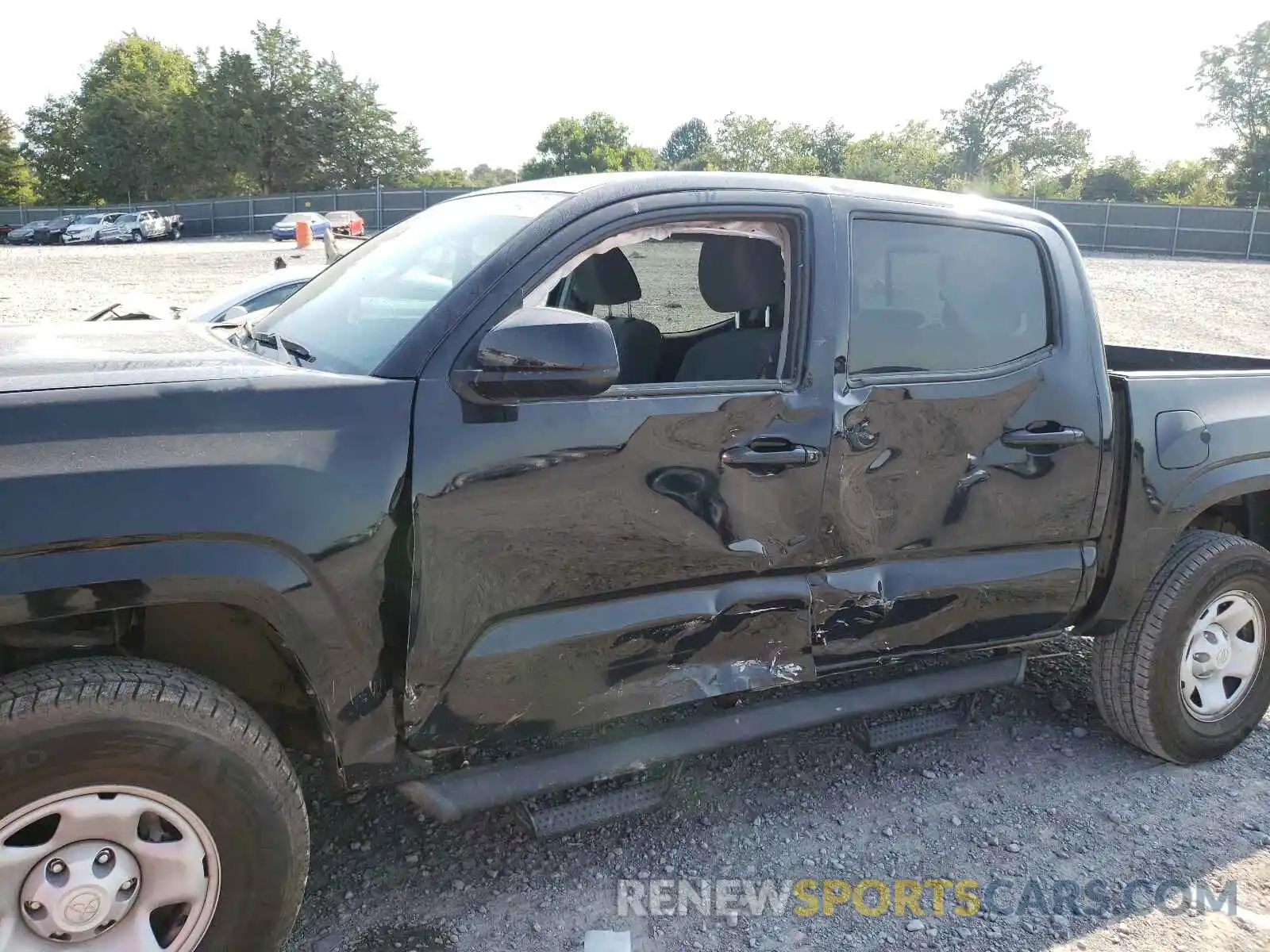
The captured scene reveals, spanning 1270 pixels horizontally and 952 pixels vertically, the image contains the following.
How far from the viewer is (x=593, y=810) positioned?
2824mm

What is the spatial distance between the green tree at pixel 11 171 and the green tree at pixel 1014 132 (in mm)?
64387

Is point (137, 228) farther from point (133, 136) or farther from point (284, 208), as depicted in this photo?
point (133, 136)

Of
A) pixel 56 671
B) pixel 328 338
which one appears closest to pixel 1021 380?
pixel 328 338

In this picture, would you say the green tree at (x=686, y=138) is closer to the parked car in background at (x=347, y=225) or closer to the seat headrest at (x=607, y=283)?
the parked car in background at (x=347, y=225)

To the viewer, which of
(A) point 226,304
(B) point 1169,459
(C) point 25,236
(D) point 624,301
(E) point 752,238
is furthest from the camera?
(C) point 25,236

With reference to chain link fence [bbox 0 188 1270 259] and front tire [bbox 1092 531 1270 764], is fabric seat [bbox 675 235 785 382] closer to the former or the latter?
front tire [bbox 1092 531 1270 764]

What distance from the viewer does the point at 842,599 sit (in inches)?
114

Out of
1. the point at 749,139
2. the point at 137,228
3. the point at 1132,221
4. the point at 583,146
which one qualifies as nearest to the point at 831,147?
the point at 749,139

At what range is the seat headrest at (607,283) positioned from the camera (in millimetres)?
3262

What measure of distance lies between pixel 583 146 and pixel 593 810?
248ft

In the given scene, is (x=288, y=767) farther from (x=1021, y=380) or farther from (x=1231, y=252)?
(x=1231, y=252)

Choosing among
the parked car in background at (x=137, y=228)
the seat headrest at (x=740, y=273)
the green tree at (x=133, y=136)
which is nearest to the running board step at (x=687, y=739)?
the seat headrest at (x=740, y=273)

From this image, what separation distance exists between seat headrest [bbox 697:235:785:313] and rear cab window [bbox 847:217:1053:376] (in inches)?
9.1

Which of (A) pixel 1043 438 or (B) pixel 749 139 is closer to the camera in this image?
(A) pixel 1043 438
